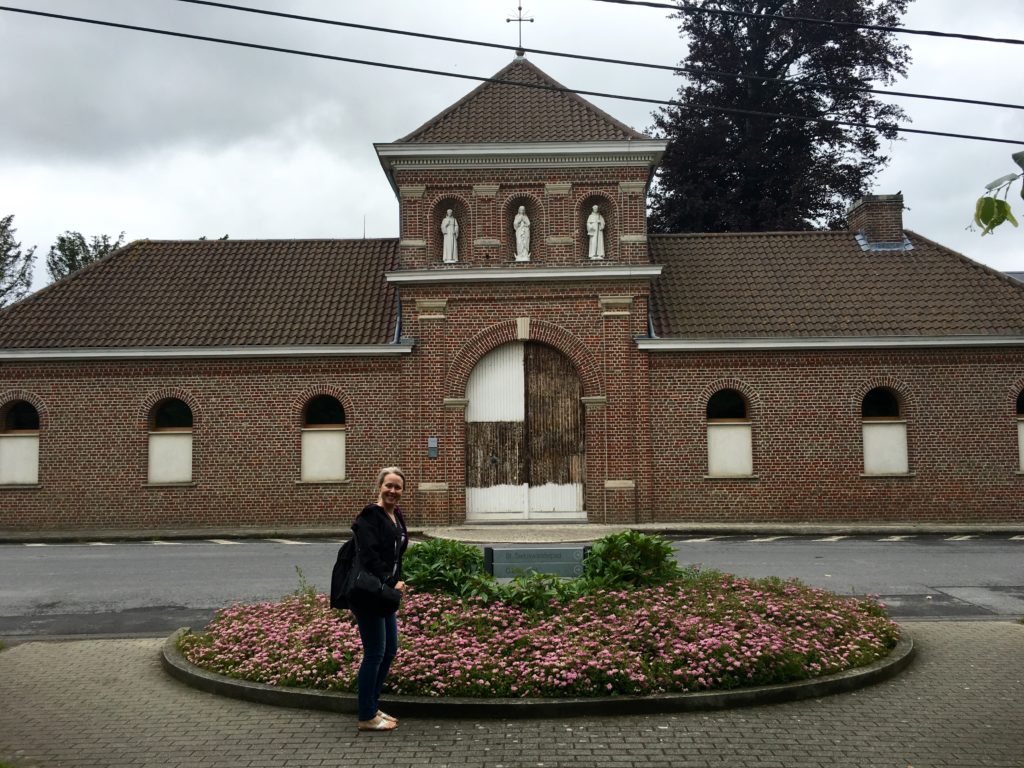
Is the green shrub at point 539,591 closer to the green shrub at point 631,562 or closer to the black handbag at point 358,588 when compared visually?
the green shrub at point 631,562

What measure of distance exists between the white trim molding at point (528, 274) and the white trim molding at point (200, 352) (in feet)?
4.91

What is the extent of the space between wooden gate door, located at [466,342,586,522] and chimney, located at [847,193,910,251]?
884cm

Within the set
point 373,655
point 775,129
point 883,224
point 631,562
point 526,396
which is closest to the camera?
point 373,655

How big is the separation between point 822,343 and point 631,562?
1188 centimetres

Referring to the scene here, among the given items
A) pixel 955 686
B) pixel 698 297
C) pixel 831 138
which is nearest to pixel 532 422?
pixel 698 297

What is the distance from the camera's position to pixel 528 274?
1902cm

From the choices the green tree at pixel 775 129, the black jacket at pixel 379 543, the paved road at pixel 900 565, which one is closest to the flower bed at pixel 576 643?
the black jacket at pixel 379 543

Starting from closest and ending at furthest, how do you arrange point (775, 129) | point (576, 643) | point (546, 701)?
point (546, 701)
point (576, 643)
point (775, 129)

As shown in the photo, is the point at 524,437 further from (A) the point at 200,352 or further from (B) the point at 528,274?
(A) the point at 200,352

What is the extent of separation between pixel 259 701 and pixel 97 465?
47.2 ft

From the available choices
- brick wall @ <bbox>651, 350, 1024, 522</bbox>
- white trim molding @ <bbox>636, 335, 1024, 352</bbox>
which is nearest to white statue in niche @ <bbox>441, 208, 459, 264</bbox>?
white trim molding @ <bbox>636, 335, 1024, 352</bbox>

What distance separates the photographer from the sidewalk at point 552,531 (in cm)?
1786

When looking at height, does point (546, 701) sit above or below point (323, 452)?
below

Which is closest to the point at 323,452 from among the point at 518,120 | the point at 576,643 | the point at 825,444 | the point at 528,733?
the point at 518,120
